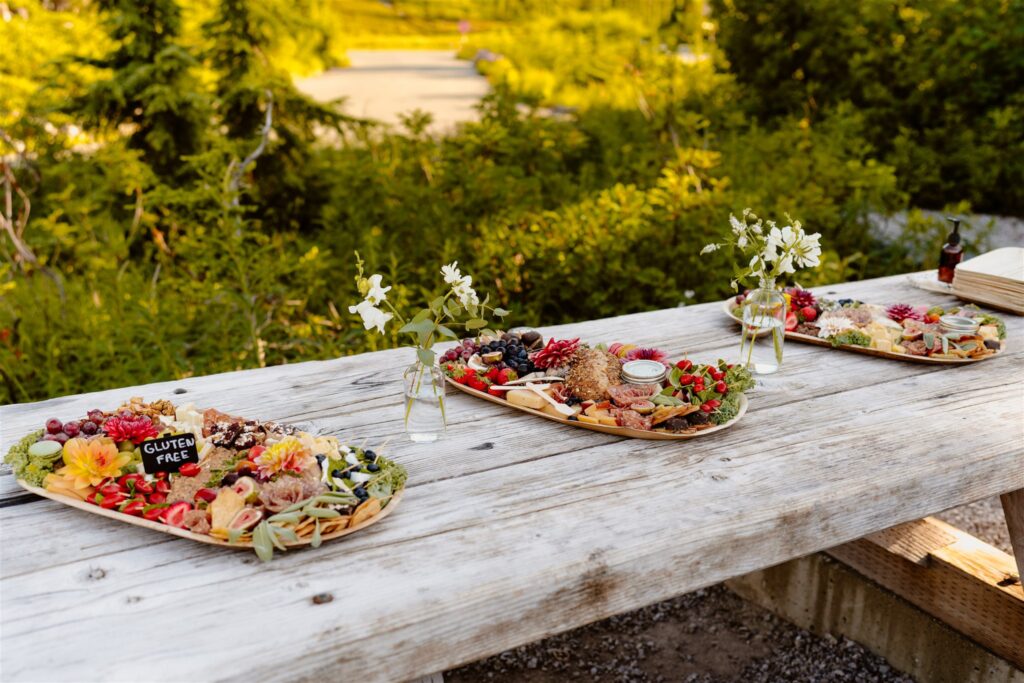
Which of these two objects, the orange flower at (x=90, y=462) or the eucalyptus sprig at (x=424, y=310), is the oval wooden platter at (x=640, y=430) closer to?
the eucalyptus sprig at (x=424, y=310)

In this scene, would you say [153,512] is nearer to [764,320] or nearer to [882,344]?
[764,320]

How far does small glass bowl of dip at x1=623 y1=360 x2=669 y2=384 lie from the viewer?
1820 millimetres

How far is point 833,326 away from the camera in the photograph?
223 centimetres

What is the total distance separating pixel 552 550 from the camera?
4.37 ft

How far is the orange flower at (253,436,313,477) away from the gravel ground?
4.41 ft

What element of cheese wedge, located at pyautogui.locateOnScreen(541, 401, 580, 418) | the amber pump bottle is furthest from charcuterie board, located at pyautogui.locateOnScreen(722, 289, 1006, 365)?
cheese wedge, located at pyautogui.locateOnScreen(541, 401, 580, 418)

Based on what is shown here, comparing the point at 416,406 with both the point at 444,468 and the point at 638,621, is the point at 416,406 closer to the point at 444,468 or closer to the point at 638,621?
the point at 444,468

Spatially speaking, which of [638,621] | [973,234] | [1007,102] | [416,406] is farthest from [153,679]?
[1007,102]

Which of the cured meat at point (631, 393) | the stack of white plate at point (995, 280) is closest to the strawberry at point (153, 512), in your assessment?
the cured meat at point (631, 393)

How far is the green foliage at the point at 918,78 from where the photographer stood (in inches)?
205

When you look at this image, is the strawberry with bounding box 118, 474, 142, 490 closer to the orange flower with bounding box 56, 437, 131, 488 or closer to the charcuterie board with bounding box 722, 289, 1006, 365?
the orange flower with bounding box 56, 437, 131, 488

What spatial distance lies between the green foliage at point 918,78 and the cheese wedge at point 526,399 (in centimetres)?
410

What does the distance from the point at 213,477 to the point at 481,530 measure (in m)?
0.45

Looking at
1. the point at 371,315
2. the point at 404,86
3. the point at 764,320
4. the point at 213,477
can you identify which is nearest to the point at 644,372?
the point at 764,320
